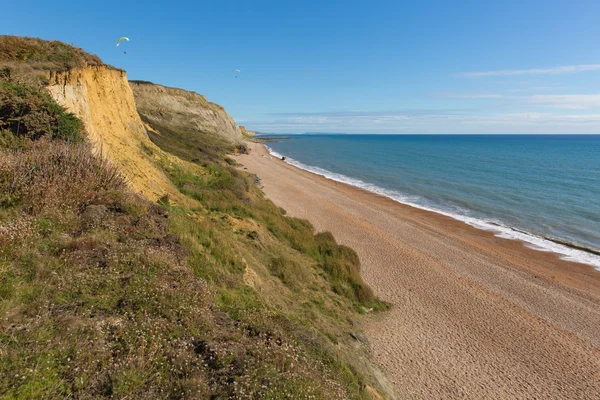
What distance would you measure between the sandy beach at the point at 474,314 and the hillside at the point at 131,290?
58.7 inches

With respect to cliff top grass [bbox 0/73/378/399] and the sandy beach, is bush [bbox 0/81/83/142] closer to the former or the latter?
cliff top grass [bbox 0/73/378/399]

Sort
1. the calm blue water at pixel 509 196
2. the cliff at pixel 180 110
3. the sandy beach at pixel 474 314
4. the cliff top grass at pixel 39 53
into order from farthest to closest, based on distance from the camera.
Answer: the cliff at pixel 180 110, the calm blue water at pixel 509 196, the cliff top grass at pixel 39 53, the sandy beach at pixel 474 314

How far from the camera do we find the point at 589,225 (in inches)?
927

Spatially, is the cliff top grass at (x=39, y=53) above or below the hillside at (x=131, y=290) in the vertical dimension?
above

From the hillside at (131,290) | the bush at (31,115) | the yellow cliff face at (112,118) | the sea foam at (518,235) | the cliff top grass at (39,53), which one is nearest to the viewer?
the hillside at (131,290)

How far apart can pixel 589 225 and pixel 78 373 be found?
3057 centimetres

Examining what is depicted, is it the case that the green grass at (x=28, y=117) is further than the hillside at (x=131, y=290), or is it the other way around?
the green grass at (x=28, y=117)

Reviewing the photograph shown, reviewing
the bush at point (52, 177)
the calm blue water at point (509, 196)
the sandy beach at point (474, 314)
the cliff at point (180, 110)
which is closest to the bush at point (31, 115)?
the bush at point (52, 177)

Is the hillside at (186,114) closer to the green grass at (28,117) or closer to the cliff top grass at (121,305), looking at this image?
the green grass at (28,117)

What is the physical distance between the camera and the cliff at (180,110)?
1999 inches

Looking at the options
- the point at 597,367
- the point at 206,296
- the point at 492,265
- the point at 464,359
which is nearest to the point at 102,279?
the point at 206,296

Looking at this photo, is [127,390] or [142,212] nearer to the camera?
[127,390]

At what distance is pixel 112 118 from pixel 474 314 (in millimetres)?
17993

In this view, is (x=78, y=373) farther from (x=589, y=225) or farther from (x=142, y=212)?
(x=589, y=225)
